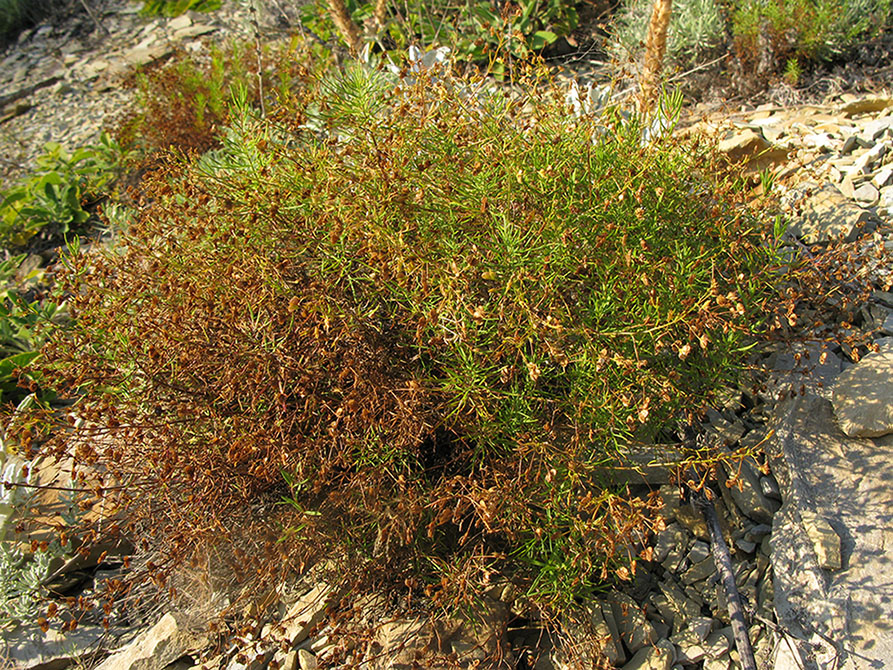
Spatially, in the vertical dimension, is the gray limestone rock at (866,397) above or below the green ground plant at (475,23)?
below

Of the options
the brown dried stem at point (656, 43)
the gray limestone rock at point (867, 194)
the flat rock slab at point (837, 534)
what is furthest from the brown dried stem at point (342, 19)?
the flat rock slab at point (837, 534)

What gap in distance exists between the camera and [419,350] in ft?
6.69

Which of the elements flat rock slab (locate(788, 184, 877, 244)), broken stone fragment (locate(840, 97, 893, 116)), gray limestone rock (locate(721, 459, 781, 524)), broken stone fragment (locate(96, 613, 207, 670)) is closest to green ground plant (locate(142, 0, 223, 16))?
broken stone fragment (locate(840, 97, 893, 116))

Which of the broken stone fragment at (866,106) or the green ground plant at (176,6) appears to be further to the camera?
the green ground plant at (176,6)

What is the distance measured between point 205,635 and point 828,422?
7.60 feet

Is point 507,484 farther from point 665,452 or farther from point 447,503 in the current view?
point 665,452

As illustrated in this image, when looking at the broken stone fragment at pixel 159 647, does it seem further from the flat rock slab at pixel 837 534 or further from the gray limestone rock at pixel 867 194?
the gray limestone rock at pixel 867 194

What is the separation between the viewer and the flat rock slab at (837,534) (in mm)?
1920

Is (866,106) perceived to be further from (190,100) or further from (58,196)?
(58,196)

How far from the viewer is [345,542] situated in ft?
6.72

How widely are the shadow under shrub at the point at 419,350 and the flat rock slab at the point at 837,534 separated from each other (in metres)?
Answer: 0.42

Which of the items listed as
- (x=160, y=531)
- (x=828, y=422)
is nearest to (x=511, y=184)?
(x=828, y=422)

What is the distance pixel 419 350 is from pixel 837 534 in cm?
144

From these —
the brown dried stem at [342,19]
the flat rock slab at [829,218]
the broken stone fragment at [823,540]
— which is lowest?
the broken stone fragment at [823,540]
